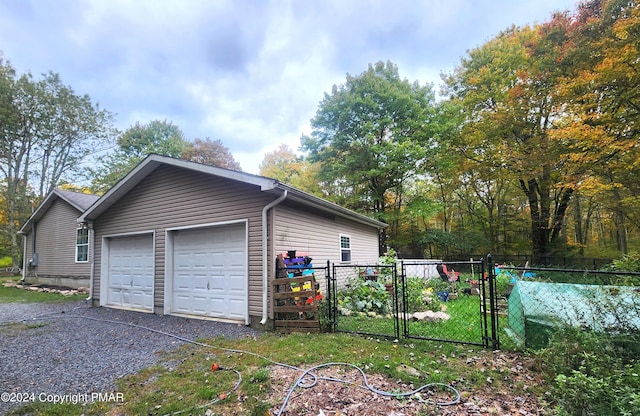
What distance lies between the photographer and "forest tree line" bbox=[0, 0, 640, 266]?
34.2 feet

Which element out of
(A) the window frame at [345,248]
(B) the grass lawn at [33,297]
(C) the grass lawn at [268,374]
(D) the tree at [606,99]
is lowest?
(B) the grass lawn at [33,297]

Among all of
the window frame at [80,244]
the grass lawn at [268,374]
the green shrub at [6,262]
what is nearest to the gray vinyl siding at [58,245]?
the window frame at [80,244]

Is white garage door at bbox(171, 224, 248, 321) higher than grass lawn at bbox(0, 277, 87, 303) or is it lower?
higher

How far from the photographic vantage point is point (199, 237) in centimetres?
709

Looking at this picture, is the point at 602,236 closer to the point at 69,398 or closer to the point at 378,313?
the point at 378,313

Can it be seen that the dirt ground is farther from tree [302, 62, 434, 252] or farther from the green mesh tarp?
tree [302, 62, 434, 252]

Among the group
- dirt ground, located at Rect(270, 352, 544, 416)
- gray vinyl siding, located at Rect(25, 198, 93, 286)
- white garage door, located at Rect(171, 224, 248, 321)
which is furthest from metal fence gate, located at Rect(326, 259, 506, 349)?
gray vinyl siding, located at Rect(25, 198, 93, 286)

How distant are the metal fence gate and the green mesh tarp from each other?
0.31 meters

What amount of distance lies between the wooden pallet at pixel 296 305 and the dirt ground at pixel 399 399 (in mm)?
1820

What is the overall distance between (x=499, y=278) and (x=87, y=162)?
26642 mm

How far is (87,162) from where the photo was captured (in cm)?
2155

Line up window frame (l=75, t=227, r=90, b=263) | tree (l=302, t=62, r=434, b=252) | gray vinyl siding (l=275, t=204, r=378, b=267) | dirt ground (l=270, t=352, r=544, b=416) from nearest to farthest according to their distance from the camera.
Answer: dirt ground (l=270, t=352, r=544, b=416) → gray vinyl siding (l=275, t=204, r=378, b=267) → window frame (l=75, t=227, r=90, b=263) → tree (l=302, t=62, r=434, b=252)

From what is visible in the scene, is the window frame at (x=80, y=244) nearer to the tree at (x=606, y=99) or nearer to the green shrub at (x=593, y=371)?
the green shrub at (x=593, y=371)

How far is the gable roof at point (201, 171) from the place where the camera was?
5641mm
